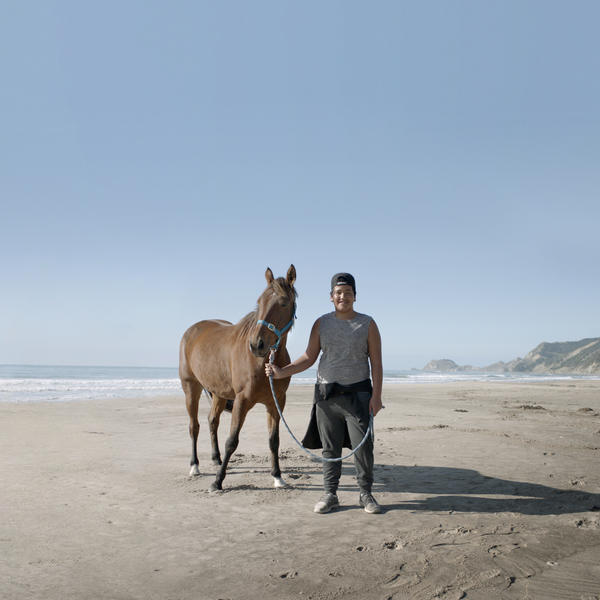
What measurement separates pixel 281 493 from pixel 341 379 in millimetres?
1432

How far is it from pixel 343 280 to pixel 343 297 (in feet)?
0.49

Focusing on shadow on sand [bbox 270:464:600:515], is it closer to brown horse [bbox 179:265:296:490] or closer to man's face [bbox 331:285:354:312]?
brown horse [bbox 179:265:296:490]

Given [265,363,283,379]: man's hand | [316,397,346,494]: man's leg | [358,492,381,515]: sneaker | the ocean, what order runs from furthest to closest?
the ocean < [265,363,283,379]: man's hand < [316,397,346,494]: man's leg < [358,492,381,515]: sneaker

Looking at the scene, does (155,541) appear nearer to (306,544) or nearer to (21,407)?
(306,544)

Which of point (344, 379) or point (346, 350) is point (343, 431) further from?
point (346, 350)

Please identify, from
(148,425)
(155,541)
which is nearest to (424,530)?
(155,541)

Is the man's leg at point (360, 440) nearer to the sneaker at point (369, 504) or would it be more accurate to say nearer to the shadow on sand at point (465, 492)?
the sneaker at point (369, 504)

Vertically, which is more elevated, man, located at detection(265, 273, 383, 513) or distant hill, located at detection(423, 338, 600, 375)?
man, located at detection(265, 273, 383, 513)

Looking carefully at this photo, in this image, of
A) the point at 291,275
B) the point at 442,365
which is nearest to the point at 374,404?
the point at 291,275

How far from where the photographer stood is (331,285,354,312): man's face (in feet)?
13.1

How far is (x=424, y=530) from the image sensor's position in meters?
3.40

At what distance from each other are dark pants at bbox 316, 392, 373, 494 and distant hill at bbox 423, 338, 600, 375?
7159 cm

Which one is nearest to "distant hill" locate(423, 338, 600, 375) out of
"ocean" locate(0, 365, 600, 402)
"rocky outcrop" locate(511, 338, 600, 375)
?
"rocky outcrop" locate(511, 338, 600, 375)

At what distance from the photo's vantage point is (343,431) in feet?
13.6
